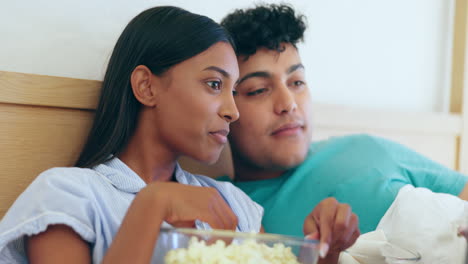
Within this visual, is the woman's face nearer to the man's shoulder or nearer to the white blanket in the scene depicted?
the white blanket

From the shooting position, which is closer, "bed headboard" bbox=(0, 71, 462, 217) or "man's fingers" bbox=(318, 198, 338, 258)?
"man's fingers" bbox=(318, 198, 338, 258)

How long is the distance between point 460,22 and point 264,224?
1.16 m

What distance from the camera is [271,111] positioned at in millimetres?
1136

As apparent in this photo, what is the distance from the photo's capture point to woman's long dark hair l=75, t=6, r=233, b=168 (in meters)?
0.90

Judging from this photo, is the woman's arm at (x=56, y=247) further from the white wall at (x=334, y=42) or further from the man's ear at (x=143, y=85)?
the white wall at (x=334, y=42)

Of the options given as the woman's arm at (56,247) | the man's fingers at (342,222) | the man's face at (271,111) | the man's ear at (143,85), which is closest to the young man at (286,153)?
the man's face at (271,111)

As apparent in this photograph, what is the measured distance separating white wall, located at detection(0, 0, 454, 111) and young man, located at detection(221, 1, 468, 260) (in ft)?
0.67

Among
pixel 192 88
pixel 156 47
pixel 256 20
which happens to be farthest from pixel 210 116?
pixel 256 20

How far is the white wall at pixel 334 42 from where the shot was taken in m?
1.01

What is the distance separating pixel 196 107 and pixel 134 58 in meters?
0.15

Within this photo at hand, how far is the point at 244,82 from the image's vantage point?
45.3 inches

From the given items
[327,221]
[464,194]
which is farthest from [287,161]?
[327,221]

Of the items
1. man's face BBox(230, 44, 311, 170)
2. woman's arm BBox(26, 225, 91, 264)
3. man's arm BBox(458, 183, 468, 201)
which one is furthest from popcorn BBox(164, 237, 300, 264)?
man's arm BBox(458, 183, 468, 201)

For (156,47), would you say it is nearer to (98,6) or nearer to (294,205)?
(98,6)
